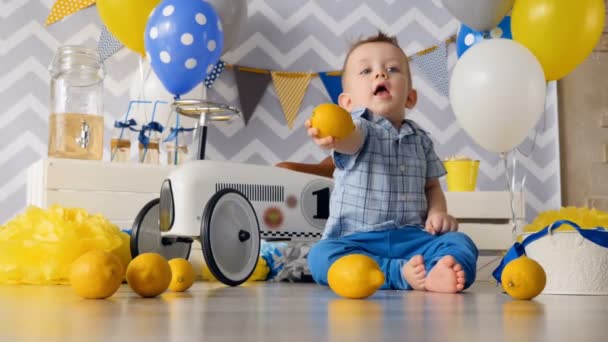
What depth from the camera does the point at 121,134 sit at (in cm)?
A: 268

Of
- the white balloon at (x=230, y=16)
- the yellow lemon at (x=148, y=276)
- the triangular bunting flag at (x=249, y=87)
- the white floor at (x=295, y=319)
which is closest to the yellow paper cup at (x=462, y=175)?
the triangular bunting flag at (x=249, y=87)

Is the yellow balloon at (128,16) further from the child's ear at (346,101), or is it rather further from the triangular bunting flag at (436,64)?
the triangular bunting flag at (436,64)

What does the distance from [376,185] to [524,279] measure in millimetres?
596

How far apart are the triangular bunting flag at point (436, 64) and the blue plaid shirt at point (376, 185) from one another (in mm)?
1414

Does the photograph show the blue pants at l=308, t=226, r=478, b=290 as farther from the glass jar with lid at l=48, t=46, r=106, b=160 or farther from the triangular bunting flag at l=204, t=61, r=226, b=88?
the triangular bunting flag at l=204, t=61, r=226, b=88

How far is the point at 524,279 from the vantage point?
4.05 ft

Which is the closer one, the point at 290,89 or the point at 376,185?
the point at 376,185

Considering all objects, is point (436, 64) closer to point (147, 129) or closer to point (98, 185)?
point (147, 129)

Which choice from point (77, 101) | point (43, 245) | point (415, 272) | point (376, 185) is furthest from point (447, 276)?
point (77, 101)

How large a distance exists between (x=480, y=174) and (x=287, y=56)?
3.29ft

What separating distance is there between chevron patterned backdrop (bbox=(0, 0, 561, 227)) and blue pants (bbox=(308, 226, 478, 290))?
1.38 m

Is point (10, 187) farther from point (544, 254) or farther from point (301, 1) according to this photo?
point (544, 254)

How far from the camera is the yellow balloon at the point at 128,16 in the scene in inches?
96.3

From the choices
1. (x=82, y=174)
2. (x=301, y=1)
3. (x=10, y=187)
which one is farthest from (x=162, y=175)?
(x=301, y=1)
